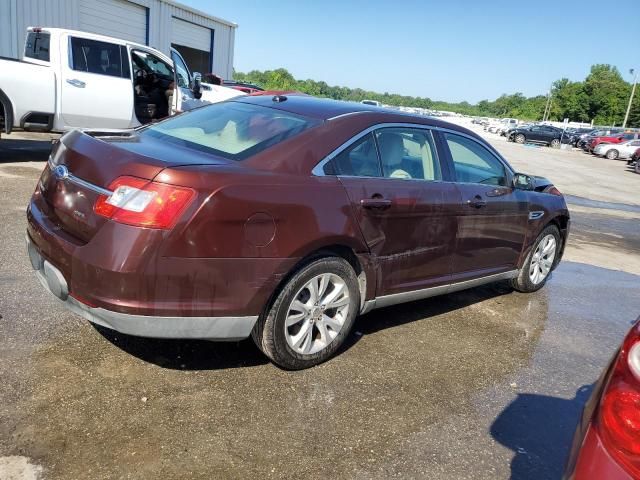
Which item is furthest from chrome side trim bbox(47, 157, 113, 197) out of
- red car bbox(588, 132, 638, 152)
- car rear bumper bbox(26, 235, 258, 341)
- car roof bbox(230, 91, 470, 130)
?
red car bbox(588, 132, 638, 152)

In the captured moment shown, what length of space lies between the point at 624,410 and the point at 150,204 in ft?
6.94

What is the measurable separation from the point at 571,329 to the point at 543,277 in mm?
1023

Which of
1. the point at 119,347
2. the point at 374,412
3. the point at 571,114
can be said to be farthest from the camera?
the point at 571,114

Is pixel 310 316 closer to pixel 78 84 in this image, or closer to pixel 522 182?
pixel 522 182

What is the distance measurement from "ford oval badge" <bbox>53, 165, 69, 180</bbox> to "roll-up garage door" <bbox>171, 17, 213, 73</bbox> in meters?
21.4

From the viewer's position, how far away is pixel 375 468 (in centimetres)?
259

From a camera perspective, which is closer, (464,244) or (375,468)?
(375,468)

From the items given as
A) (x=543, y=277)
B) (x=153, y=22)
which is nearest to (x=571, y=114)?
(x=153, y=22)

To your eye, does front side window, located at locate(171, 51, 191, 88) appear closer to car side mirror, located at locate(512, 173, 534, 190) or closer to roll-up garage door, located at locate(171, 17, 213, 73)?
car side mirror, located at locate(512, 173, 534, 190)

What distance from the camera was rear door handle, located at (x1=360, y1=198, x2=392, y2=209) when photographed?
3.41 m

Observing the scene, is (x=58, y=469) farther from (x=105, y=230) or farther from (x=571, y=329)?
(x=571, y=329)

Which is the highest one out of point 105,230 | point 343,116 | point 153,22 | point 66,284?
point 153,22

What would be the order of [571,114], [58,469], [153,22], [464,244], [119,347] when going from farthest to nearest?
[571,114], [153,22], [464,244], [119,347], [58,469]

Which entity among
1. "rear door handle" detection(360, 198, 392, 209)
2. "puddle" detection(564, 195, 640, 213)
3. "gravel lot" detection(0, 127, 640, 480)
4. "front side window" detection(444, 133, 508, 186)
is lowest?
"puddle" detection(564, 195, 640, 213)
